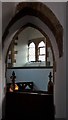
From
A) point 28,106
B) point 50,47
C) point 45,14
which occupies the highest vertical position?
point 45,14

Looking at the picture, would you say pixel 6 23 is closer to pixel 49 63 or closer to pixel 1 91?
pixel 1 91

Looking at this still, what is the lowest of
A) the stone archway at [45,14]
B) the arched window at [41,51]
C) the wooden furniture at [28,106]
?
the wooden furniture at [28,106]

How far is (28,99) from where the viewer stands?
2.75 metres

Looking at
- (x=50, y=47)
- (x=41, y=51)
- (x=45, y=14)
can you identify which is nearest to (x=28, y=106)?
(x=50, y=47)

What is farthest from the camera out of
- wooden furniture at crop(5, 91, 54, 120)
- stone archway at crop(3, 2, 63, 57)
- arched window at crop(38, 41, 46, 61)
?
arched window at crop(38, 41, 46, 61)

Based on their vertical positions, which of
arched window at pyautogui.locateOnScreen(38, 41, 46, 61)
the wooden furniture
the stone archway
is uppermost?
the stone archway

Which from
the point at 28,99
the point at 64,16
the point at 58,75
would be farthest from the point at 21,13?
the point at 28,99

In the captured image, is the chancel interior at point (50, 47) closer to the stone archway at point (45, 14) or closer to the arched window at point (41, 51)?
the stone archway at point (45, 14)

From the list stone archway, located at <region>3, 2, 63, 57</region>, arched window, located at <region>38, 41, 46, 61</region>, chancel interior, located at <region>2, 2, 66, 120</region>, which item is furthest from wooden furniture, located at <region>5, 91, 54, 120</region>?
arched window, located at <region>38, 41, 46, 61</region>

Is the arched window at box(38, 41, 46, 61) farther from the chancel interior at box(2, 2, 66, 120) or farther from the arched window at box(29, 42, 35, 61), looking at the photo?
the chancel interior at box(2, 2, 66, 120)

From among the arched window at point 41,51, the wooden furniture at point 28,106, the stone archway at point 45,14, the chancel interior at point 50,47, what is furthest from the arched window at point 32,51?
the stone archway at point 45,14

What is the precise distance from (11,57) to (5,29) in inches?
88.4

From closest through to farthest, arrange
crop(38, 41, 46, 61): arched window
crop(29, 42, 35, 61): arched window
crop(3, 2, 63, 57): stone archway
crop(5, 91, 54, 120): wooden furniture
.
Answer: crop(3, 2, 63, 57): stone archway
crop(5, 91, 54, 120): wooden furniture
crop(38, 41, 46, 61): arched window
crop(29, 42, 35, 61): arched window

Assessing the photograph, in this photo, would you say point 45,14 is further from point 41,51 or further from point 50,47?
point 41,51
